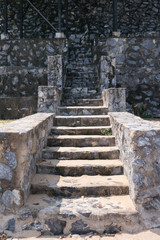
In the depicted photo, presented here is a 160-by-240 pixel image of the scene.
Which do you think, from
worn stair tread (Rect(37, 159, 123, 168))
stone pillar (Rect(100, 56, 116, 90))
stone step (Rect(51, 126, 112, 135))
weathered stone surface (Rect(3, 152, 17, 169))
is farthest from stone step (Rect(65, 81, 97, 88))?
weathered stone surface (Rect(3, 152, 17, 169))

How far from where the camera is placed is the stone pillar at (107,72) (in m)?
6.45

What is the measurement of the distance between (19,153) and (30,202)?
0.56m

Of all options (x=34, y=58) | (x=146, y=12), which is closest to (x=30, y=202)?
(x=34, y=58)

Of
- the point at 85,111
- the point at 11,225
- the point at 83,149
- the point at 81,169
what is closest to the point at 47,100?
the point at 85,111

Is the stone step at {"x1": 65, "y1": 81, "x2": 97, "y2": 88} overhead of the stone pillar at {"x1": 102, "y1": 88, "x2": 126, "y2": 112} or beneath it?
overhead

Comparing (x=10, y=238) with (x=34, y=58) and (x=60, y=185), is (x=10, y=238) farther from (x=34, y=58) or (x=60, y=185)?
(x=34, y=58)

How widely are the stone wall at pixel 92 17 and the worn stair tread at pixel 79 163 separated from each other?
9114mm

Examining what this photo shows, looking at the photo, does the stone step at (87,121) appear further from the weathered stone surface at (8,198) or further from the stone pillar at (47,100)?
the weathered stone surface at (8,198)

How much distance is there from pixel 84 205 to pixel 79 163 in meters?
0.77

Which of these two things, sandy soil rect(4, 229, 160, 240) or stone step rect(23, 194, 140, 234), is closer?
sandy soil rect(4, 229, 160, 240)

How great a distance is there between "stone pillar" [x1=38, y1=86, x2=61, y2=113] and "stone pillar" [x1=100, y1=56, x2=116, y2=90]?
1.73 m

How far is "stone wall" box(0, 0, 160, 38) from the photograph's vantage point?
11.2 meters

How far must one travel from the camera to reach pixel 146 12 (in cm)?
1156

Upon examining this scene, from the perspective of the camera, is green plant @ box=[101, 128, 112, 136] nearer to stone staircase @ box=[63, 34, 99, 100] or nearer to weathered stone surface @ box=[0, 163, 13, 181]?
weathered stone surface @ box=[0, 163, 13, 181]
